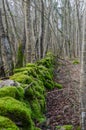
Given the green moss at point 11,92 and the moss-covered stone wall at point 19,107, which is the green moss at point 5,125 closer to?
the moss-covered stone wall at point 19,107

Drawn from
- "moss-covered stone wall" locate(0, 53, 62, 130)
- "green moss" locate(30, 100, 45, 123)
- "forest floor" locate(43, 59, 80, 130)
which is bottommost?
"forest floor" locate(43, 59, 80, 130)

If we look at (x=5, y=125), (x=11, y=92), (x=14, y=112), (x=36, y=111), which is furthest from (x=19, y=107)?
(x=36, y=111)

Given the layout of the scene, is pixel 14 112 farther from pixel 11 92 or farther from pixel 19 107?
pixel 11 92

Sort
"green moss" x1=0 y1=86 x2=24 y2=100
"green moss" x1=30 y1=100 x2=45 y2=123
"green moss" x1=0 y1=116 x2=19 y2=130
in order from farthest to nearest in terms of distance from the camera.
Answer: "green moss" x1=30 y1=100 x2=45 y2=123 → "green moss" x1=0 y1=86 x2=24 y2=100 → "green moss" x1=0 y1=116 x2=19 y2=130

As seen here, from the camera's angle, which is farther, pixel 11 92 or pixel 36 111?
pixel 36 111

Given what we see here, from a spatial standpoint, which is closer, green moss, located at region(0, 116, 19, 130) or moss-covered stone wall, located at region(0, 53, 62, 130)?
green moss, located at region(0, 116, 19, 130)

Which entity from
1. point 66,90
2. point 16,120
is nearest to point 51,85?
point 66,90

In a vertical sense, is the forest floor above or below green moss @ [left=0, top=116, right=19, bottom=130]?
below

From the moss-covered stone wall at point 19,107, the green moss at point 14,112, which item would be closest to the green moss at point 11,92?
the moss-covered stone wall at point 19,107

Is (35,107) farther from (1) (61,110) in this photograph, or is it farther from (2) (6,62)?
(2) (6,62)

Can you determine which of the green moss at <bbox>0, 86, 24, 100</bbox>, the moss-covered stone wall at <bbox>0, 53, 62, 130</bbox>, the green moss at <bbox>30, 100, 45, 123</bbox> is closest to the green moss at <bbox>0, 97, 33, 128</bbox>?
the moss-covered stone wall at <bbox>0, 53, 62, 130</bbox>

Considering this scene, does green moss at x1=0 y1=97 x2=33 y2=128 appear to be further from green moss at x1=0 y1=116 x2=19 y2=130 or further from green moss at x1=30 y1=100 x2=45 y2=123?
green moss at x1=30 y1=100 x2=45 y2=123

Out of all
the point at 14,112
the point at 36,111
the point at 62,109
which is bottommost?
the point at 62,109

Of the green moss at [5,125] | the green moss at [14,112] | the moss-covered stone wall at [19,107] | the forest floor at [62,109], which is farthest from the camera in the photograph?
the forest floor at [62,109]
